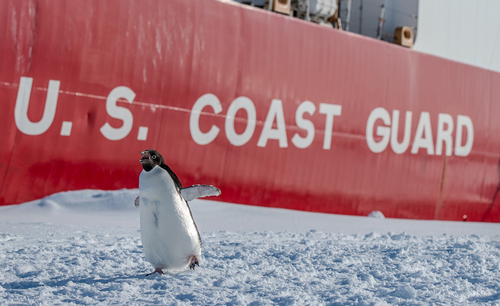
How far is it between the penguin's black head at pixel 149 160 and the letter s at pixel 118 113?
2545mm

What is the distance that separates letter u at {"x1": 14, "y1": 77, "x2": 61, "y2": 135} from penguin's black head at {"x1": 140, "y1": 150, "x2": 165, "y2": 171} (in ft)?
8.39

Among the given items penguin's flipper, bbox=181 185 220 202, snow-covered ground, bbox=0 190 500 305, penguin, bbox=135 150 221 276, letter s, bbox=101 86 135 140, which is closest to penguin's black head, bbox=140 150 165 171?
penguin, bbox=135 150 221 276

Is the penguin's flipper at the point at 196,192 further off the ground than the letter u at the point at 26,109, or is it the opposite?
the letter u at the point at 26,109

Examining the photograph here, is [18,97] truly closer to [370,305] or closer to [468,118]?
[370,305]

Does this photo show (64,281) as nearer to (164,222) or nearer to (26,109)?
(164,222)

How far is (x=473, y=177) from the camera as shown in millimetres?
7188

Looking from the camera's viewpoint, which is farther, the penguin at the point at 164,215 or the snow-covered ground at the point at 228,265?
the penguin at the point at 164,215

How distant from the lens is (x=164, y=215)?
2.18 meters

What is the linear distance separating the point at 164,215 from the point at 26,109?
8.83 ft

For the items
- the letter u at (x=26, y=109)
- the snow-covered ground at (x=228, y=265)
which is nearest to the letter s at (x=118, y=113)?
the letter u at (x=26, y=109)

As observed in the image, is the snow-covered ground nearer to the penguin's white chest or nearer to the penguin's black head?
the penguin's white chest

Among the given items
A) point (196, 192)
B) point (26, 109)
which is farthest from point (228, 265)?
point (26, 109)

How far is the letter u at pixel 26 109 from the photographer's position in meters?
4.10

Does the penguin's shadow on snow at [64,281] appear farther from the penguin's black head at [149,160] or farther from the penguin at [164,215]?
the penguin's black head at [149,160]
